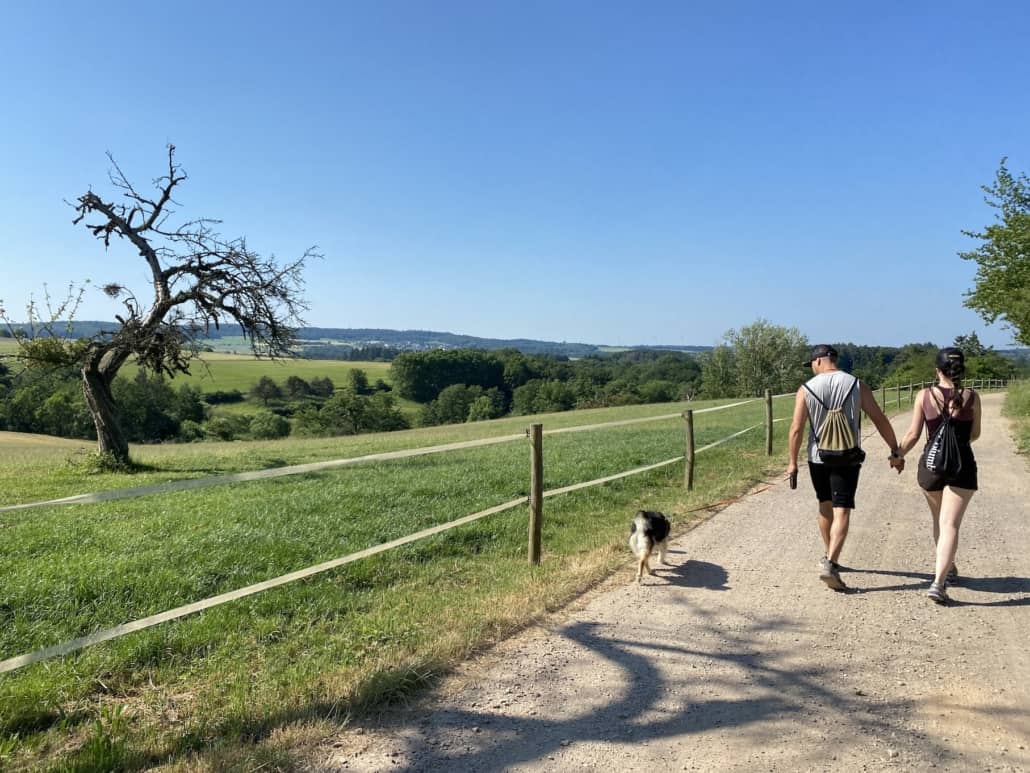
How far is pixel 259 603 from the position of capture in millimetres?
4875

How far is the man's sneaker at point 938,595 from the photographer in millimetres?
4672

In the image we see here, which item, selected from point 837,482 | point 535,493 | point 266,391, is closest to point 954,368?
point 837,482

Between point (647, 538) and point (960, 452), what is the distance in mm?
2334

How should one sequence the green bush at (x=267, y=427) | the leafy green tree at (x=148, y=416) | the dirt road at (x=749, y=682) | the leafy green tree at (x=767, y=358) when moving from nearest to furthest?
the dirt road at (x=749, y=682)
the leafy green tree at (x=148, y=416)
the green bush at (x=267, y=427)
the leafy green tree at (x=767, y=358)

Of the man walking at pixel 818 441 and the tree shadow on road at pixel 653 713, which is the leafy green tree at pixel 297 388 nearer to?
the man walking at pixel 818 441

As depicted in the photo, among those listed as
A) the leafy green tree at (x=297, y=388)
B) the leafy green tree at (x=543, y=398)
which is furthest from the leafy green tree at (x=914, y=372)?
the leafy green tree at (x=297, y=388)

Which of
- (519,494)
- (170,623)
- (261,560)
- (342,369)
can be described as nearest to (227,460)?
(519,494)

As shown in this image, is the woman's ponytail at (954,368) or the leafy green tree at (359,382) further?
the leafy green tree at (359,382)

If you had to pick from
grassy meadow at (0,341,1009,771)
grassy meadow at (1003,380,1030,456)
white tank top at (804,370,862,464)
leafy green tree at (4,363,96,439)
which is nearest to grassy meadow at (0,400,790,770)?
grassy meadow at (0,341,1009,771)

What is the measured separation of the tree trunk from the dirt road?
12464 mm

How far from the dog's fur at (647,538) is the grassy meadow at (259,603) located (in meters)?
0.33

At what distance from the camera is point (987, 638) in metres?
4.07

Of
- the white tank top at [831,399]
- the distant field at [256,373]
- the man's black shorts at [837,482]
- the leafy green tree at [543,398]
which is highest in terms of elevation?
the white tank top at [831,399]

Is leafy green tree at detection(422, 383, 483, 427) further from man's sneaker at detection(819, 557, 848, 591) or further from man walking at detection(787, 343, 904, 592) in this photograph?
man's sneaker at detection(819, 557, 848, 591)
